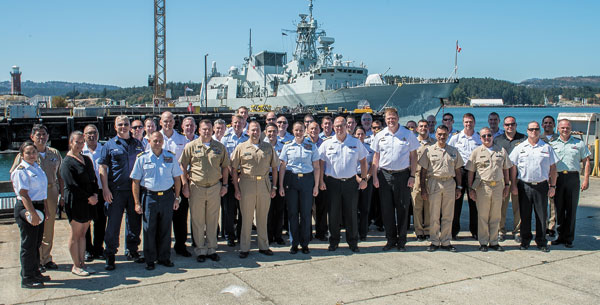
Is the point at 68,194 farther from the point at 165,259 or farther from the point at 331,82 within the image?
the point at 331,82

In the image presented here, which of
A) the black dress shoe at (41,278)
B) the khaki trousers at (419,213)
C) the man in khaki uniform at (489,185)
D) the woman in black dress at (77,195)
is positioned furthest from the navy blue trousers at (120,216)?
the man in khaki uniform at (489,185)

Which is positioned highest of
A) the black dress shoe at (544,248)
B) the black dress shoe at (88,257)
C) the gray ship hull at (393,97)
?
the gray ship hull at (393,97)

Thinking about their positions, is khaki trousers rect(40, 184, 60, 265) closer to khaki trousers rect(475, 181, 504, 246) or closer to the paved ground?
the paved ground

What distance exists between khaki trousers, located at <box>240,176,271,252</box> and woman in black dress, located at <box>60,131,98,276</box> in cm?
165

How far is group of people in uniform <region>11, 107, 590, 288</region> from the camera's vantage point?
188 inches

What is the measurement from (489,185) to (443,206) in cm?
63

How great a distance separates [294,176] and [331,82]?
30231 millimetres

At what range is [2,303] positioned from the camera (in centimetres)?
379

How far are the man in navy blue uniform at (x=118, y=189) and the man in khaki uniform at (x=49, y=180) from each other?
520 millimetres

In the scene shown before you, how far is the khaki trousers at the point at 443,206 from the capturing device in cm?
556

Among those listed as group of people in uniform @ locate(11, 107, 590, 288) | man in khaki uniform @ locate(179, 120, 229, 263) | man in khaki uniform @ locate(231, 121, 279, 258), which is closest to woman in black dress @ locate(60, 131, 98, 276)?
group of people in uniform @ locate(11, 107, 590, 288)

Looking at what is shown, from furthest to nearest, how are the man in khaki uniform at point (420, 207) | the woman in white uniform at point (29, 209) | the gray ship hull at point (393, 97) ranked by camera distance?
the gray ship hull at point (393, 97) < the man in khaki uniform at point (420, 207) < the woman in white uniform at point (29, 209)

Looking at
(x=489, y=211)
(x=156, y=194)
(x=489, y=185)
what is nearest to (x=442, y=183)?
(x=489, y=185)

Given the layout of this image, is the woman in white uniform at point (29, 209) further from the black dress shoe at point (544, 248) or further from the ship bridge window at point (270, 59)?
the ship bridge window at point (270, 59)
